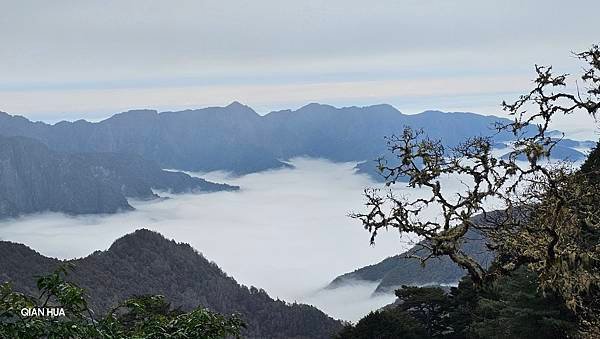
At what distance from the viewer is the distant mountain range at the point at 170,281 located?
123 metres

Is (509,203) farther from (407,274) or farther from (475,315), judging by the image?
(407,274)

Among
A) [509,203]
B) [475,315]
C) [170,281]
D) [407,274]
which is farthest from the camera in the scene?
[407,274]

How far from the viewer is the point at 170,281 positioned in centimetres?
14850

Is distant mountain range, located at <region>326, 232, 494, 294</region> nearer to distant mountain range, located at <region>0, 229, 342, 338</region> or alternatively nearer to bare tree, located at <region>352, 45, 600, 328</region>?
distant mountain range, located at <region>0, 229, 342, 338</region>

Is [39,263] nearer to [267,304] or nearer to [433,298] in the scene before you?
[267,304]

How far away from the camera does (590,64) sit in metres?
9.02

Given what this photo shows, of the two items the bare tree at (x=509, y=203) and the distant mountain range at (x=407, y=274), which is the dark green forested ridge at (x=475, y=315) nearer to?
the bare tree at (x=509, y=203)

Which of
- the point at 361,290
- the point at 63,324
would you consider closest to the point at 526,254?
the point at 63,324

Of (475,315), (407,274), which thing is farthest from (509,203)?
(407,274)

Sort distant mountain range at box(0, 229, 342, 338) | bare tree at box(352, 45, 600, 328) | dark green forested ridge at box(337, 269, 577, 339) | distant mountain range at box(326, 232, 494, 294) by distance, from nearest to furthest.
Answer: bare tree at box(352, 45, 600, 328), dark green forested ridge at box(337, 269, 577, 339), distant mountain range at box(0, 229, 342, 338), distant mountain range at box(326, 232, 494, 294)

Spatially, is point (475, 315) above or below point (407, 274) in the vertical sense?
above

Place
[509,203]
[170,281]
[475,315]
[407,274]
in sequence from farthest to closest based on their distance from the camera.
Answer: [407,274] → [170,281] → [475,315] → [509,203]

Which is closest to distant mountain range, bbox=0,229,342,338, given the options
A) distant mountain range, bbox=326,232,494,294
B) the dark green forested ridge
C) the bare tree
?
distant mountain range, bbox=326,232,494,294

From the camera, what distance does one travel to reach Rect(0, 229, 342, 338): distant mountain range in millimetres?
122750
